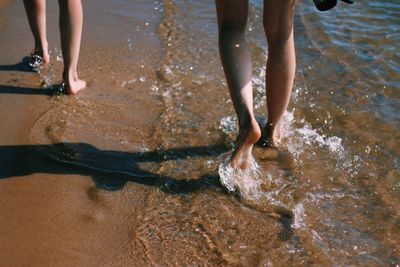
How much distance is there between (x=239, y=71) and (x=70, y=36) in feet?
4.06

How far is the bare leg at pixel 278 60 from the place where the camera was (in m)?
2.40

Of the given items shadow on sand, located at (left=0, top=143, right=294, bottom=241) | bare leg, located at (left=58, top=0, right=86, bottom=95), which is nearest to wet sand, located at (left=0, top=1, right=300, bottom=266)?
shadow on sand, located at (left=0, top=143, right=294, bottom=241)

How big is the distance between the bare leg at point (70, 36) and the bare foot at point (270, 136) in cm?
115

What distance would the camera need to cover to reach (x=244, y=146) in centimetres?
233

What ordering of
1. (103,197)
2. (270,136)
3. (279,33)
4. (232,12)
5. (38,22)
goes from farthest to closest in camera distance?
(38,22) < (270,136) < (279,33) < (103,197) < (232,12)

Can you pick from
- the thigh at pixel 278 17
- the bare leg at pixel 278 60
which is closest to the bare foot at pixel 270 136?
the bare leg at pixel 278 60

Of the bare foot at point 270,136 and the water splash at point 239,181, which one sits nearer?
the water splash at point 239,181

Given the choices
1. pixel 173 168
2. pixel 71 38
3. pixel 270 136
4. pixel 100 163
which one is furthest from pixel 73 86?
pixel 270 136

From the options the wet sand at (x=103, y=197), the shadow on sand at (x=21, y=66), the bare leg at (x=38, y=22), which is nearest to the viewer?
the wet sand at (x=103, y=197)

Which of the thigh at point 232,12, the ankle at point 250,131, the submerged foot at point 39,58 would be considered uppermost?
the thigh at point 232,12

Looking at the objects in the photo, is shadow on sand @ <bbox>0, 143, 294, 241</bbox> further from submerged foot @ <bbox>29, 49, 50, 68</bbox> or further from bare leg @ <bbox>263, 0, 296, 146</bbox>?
submerged foot @ <bbox>29, 49, 50, 68</bbox>

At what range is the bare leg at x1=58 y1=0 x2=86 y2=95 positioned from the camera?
3.07m

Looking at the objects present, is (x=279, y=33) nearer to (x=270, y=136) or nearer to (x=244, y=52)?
(x=244, y=52)

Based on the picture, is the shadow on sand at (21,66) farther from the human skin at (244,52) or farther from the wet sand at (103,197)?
the human skin at (244,52)
